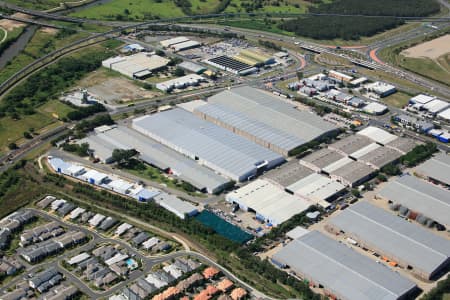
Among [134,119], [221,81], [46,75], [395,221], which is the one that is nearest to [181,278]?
[395,221]

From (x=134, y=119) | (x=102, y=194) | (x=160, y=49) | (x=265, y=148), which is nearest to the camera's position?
(x=102, y=194)

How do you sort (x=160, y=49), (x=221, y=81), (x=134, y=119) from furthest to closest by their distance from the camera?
(x=160, y=49) < (x=221, y=81) < (x=134, y=119)

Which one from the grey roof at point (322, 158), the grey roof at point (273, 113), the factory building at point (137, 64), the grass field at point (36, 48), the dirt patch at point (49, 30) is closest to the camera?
the grey roof at point (322, 158)

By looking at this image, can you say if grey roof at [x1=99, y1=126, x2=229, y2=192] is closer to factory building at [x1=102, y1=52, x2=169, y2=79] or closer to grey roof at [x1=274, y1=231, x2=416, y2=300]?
grey roof at [x1=274, y1=231, x2=416, y2=300]

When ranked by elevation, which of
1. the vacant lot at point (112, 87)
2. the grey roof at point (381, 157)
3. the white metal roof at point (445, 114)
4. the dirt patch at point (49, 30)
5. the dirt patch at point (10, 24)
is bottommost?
the grey roof at point (381, 157)

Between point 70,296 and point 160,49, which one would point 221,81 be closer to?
point 160,49

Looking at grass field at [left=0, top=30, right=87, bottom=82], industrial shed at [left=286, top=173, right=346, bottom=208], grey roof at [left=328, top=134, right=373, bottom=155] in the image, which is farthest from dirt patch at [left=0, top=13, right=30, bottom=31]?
industrial shed at [left=286, top=173, right=346, bottom=208]

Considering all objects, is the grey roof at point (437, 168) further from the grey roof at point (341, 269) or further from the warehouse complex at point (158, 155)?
the warehouse complex at point (158, 155)

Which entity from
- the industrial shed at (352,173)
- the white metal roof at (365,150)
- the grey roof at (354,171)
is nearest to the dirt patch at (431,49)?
the white metal roof at (365,150)
